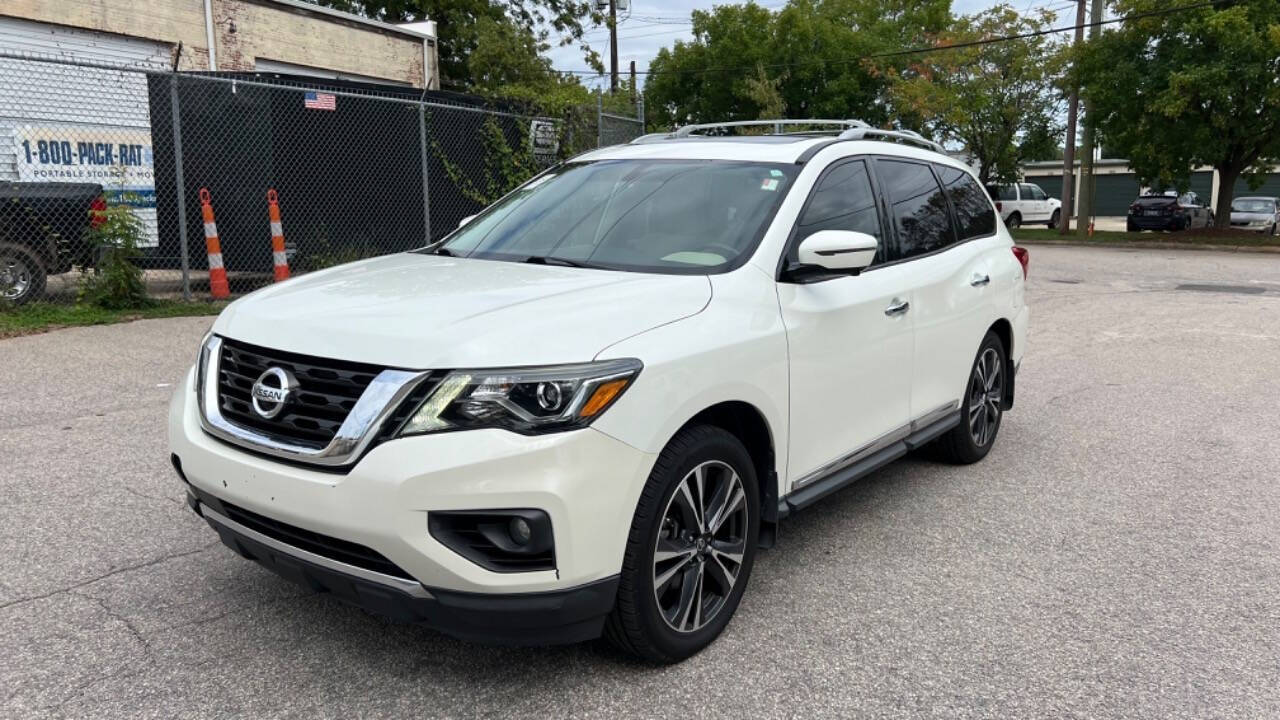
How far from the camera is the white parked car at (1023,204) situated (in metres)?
33.0

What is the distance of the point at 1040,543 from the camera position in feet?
13.9

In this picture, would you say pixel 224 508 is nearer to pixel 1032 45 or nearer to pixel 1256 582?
pixel 1256 582

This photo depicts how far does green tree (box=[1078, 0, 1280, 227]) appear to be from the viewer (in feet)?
73.8

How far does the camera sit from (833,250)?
3.45 m

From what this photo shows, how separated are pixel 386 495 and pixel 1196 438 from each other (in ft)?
18.0

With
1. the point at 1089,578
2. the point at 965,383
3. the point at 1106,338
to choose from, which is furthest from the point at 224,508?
the point at 1106,338

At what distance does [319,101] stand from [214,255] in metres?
2.34

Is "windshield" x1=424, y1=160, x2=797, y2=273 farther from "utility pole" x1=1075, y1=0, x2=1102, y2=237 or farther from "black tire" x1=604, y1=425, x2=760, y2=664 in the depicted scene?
"utility pole" x1=1075, y1=0, x2=1102, y2=237

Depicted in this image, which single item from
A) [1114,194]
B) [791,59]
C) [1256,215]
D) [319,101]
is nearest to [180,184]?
[319,101]

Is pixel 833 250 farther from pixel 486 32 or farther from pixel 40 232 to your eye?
pixel 486 32

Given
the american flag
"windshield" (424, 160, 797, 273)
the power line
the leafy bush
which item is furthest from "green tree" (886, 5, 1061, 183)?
"windshield" (424, 160, 797, 273)

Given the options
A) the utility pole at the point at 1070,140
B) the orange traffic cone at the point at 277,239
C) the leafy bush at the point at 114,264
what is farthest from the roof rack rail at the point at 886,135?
the utility pole at the point at 1070,140

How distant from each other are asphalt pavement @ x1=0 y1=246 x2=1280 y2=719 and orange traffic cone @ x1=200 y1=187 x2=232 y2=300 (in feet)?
13.6

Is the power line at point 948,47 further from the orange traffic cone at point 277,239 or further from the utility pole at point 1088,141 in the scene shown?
the orange traffic cone at point 277,239
